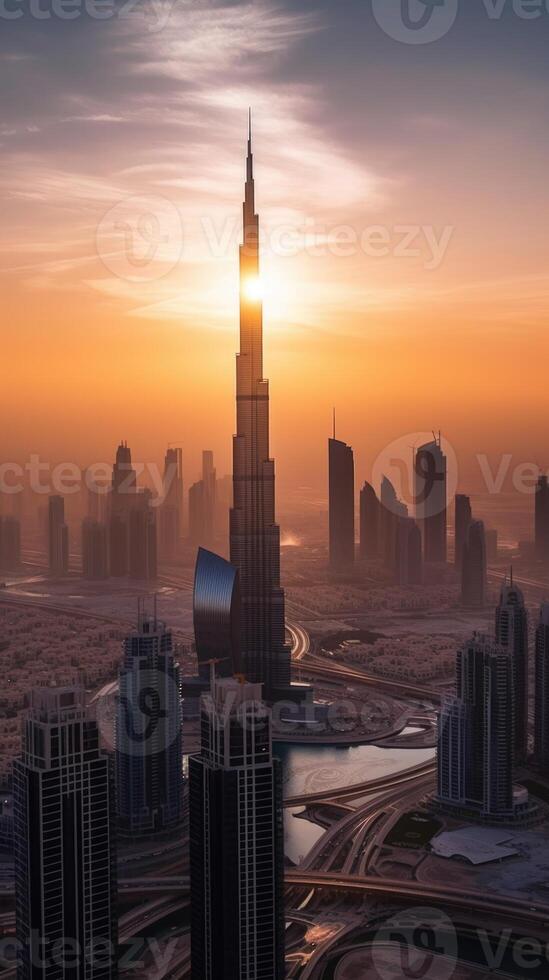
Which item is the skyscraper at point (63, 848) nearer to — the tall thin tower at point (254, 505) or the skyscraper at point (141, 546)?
the tall thin tower at point (254, 505)

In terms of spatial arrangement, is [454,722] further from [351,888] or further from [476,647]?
[351,888]

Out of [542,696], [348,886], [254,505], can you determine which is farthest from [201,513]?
[348,886]

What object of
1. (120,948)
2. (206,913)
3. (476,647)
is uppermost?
(476,647)

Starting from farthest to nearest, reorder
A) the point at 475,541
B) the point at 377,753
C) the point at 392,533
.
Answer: the point at 392,533 < the point at 475,541 < the point at 377,753

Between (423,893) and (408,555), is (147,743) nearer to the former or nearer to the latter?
(423,893)

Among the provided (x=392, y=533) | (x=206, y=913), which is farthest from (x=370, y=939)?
(x=392, y=533)

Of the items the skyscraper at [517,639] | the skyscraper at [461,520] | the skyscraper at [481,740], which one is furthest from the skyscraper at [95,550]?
the skyscraper at [481,740]
